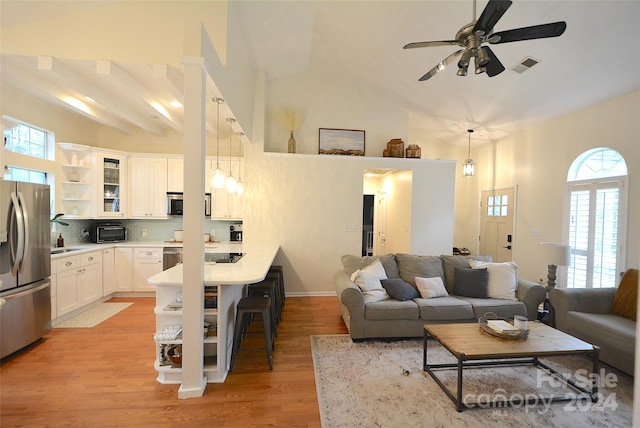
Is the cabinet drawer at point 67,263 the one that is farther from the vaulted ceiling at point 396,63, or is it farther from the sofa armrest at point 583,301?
the sofa armrest at point 583,301

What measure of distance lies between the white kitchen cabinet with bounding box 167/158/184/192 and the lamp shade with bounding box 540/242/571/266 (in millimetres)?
5708

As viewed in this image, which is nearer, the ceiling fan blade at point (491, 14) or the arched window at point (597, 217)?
the ceiling fan blade at point (491, 14)

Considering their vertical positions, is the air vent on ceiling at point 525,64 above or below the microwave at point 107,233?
above

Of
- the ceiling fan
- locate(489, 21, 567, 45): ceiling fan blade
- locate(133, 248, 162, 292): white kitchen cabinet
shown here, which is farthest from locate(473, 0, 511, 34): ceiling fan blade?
locate(133, 248, 162, 292): white kitchen cabinet

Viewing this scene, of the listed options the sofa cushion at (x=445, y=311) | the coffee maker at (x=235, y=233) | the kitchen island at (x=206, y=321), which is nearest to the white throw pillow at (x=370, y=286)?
the sofa cushion at (x=445, y=311)

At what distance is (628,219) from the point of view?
11.1ft

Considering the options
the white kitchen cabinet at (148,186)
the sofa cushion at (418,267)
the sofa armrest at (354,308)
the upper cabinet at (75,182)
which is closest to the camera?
the sofa armrest at (354,308)

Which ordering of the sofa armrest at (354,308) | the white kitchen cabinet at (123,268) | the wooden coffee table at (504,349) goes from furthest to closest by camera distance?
the white kitchen cabinet at (123,268) → the sofa armrest at (354,308) → the wooden coffee table at (504,349)

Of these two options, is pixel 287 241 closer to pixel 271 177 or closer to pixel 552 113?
pixel 271 177

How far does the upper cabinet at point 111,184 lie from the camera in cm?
439

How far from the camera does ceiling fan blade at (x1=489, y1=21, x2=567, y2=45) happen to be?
77.6 inches

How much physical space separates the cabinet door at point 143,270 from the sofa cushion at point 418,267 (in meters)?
3.89

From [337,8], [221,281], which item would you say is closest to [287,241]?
[221,281]

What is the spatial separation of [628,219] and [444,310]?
265 centimetres
